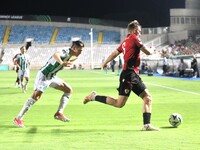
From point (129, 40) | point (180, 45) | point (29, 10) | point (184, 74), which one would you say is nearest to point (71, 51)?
point (129, 40)

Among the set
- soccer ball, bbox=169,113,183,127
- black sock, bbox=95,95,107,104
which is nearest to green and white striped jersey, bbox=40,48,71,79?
black sock, bbox=95,95,107,104

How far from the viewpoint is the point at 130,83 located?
10.8 m

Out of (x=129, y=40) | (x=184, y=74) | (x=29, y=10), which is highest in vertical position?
(x=29, y=10)

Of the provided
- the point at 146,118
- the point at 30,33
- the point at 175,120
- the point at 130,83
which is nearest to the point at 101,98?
the point at 130,83

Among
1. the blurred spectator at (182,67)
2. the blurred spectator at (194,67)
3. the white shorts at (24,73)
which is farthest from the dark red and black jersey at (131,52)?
the blurred spectator at (182,67)

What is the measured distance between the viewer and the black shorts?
10781mm

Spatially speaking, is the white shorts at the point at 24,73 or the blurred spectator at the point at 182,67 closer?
the white shorts at the point at 24,73

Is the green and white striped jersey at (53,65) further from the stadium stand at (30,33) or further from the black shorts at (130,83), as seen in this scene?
the stadium stand at (30,33)

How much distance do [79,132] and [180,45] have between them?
7301 cm

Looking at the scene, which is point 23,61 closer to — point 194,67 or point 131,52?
point 131,52

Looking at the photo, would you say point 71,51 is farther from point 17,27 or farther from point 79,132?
point 17,27

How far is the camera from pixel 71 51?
11.5 meters

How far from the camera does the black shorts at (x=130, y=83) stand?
10.8 m

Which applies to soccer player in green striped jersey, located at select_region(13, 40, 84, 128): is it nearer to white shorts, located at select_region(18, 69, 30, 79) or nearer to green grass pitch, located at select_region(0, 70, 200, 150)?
green grass pitch, located at select_region(0, 70, 200, 150)
